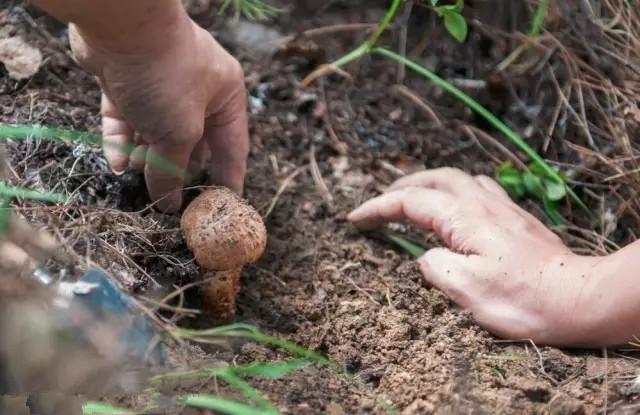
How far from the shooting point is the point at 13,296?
116cm

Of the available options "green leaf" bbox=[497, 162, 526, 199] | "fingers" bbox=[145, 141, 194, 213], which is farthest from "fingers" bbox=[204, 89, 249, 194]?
"green leaf" bbox=[497, 162, 526, 199]

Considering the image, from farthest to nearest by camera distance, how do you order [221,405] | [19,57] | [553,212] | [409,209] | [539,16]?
[539,16], [553,212], [19,57], [409,209], [221,405]

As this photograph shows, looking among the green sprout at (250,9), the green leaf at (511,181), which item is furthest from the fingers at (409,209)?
the green sprout at (250,9)

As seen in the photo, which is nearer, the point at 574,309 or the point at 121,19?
the point at 121,19

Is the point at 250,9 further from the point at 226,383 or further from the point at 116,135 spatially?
the point at 226,383

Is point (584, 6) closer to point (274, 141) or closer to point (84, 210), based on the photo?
point (274, 141)

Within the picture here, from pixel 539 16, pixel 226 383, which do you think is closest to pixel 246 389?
pixel 226 383

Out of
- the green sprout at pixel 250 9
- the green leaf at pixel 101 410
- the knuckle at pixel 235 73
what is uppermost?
the knuckle at pixel 235 73

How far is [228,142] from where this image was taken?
1.77 m

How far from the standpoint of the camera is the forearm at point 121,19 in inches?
52.3

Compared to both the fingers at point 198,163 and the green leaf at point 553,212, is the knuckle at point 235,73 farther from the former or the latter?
the green leaf at point 553,212

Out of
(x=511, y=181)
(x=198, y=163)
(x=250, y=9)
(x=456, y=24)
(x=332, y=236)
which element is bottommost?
(x=332, y=236)

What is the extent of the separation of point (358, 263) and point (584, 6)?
1123mm

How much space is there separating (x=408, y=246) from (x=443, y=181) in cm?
20
